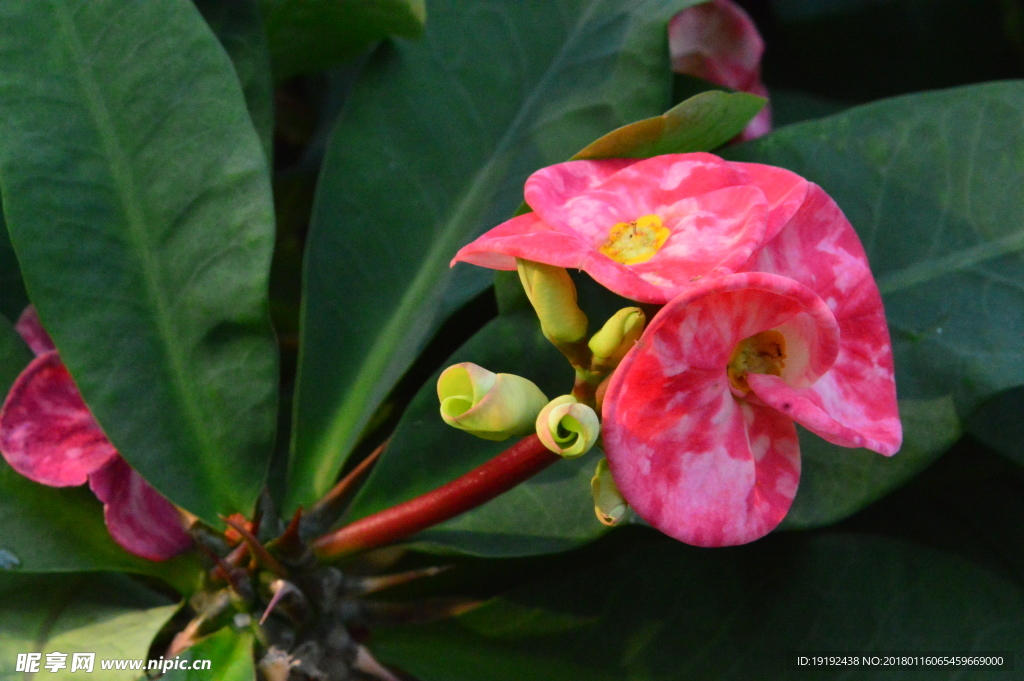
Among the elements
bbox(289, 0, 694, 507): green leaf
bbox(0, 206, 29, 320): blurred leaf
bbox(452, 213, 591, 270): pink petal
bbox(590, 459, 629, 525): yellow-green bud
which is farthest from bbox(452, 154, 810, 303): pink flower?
bbox(0, 206, 29, 320): blurred leaf

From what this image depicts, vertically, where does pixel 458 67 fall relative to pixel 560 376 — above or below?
above

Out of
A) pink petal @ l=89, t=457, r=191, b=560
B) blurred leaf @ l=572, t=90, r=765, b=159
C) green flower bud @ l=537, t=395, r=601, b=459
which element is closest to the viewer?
green flower bud @ l=537, t=395, r=601, b=459

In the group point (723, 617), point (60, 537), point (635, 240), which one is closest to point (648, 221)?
point (635, 240)

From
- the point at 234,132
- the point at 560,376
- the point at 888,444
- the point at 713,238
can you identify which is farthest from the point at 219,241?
the point at 888,444

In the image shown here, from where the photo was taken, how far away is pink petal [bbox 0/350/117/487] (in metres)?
0.75

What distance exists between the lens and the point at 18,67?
2.37 feet

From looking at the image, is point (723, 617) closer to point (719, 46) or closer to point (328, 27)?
point (719, 46)

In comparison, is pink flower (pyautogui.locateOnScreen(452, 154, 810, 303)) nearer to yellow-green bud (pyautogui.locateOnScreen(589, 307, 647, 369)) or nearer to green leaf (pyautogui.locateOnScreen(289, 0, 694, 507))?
yellow-green bud (pyautogui.locateOnScreen(589, 307, 647, 369))

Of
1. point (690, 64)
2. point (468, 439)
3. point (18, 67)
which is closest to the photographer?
point (18, 67)

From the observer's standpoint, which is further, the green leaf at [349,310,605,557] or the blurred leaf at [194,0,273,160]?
the blurred leaf at [194,0,273,160]

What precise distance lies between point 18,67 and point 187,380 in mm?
301

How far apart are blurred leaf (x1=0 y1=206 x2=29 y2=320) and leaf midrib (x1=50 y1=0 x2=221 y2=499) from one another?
0.51ft

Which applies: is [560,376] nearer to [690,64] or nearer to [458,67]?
[458,67]

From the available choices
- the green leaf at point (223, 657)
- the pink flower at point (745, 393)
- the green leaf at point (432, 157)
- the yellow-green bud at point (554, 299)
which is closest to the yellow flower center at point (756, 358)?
the pink flower at point (745, 393)
